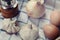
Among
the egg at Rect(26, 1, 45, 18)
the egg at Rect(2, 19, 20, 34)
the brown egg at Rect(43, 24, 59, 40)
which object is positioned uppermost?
the egg at Rect(26, 1, 45, 18)

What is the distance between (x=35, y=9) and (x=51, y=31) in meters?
0.12

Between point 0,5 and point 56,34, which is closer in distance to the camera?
point 56,34

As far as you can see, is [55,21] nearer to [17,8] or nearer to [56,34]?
[56,34]

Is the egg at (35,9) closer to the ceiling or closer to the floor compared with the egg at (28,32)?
closer to the ceiling

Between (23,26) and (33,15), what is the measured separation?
0.07 meters

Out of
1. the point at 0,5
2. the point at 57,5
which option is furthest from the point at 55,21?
the point at 0,5

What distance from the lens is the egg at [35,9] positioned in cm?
68

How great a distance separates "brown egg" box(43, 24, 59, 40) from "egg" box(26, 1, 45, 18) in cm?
9

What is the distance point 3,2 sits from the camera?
0.71 meters

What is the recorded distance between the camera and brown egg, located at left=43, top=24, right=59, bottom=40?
24.0 inches

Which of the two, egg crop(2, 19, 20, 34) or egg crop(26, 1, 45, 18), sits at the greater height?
egg crop(26, 1, 45, 18)

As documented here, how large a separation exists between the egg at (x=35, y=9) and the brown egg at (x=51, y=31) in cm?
9

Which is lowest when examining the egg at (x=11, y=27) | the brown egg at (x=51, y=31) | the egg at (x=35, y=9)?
the egg at (x=11, y=27)

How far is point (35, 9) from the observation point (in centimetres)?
68
